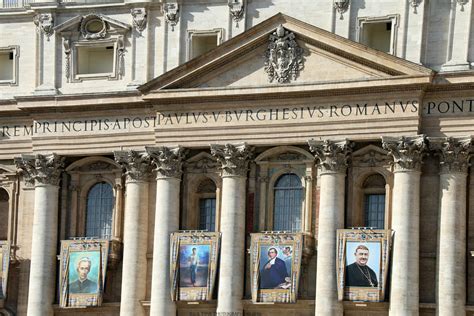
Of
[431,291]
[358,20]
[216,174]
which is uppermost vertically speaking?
[358,20]

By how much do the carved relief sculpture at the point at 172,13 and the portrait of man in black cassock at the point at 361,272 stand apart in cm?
1336

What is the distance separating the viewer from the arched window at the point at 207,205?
7912cm

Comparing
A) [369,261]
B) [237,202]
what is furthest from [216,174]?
[369,261]

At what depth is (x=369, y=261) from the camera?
74500mm

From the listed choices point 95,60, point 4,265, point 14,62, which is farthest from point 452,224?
point 14,62

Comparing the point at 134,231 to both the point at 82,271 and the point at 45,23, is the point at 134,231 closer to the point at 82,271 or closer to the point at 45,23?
the point at 82,271

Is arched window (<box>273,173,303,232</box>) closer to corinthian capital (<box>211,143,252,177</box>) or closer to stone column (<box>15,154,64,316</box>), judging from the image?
corinthian capital (<box>211,143,252,177</box>)

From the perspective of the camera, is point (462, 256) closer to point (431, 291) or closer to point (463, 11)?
point (431, 291)

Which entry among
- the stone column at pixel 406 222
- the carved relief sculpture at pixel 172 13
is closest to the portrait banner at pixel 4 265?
the carved relief sculpture at pixel 172 13

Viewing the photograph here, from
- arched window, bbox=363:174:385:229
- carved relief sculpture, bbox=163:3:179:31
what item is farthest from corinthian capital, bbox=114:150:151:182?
arched window, bbox=363:174:385:229

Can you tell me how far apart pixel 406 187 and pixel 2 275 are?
62.5ft

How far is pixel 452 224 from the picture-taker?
73562 millimetres

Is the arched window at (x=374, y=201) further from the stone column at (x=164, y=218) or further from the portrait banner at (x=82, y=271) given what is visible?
the portrait banner at (x=82, y=271)

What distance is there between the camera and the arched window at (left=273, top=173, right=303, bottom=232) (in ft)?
254
